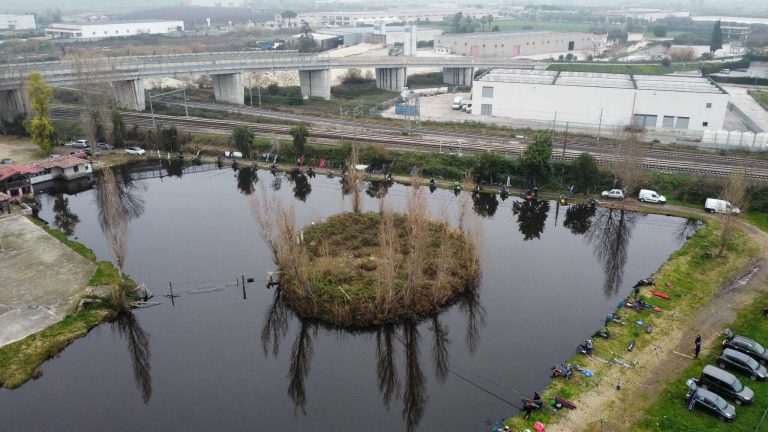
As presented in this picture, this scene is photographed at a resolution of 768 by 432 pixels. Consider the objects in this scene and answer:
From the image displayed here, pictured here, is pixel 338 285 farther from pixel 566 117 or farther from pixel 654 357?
pixel 566 117

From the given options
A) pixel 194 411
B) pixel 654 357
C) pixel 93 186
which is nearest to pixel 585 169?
pixel 654 357

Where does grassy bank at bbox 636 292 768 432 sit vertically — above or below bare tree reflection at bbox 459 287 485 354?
above

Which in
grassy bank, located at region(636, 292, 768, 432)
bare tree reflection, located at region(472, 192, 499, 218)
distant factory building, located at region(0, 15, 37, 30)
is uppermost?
distant factory building, located at region(0, 15, 37, 30)

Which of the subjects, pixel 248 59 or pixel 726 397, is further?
pixel 248 59

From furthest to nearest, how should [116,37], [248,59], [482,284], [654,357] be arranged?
1. [116,37]
2. [248,59]
3. [482,284]
4. [654,357]

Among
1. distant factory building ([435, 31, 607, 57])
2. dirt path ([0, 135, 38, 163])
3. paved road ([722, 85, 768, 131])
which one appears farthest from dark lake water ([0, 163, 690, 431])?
distant factory building ([435, 31, 607, 57])

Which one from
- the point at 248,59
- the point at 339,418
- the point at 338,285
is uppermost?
the point at 248,59

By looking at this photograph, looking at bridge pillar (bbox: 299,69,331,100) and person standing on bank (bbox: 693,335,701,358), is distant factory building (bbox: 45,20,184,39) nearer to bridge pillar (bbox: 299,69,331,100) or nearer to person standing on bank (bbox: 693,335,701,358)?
bridge pillar (bbox: 299,69,331,100)
